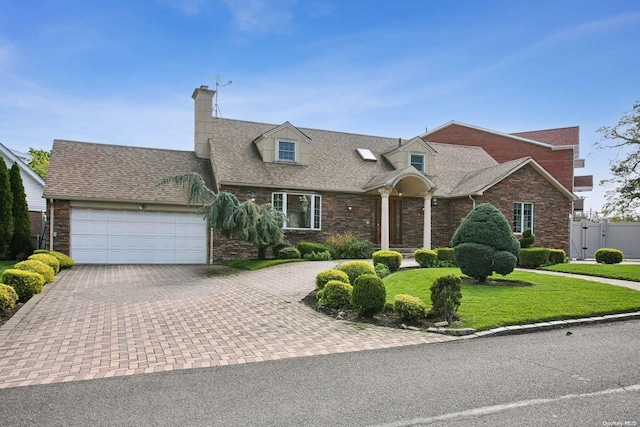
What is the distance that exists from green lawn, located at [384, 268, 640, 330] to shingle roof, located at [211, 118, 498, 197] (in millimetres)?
8563

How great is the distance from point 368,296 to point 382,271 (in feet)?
17.4

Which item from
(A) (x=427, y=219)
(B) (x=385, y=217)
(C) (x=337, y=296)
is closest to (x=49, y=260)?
(C) (x=337, y=296)

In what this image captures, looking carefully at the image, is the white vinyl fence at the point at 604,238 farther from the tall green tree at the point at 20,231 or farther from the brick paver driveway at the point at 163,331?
the tall green tree at the point at 20,231

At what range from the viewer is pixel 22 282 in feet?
33.8

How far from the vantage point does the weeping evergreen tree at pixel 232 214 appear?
611 inches

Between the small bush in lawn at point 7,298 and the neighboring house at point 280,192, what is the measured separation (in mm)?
8665

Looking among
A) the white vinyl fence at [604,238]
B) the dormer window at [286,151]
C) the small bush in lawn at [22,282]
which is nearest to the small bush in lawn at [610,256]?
the white vinyl fence at [604,238]

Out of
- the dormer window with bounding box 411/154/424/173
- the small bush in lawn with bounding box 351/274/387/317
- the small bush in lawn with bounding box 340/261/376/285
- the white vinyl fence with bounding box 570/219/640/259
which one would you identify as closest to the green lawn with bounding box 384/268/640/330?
the small bush in lawn with bounding box 340/261/376/285

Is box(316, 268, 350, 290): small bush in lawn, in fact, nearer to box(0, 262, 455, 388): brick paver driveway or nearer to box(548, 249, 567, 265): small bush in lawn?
box(0, 262, 455, 388): brick paver driveway

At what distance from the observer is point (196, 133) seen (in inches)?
874

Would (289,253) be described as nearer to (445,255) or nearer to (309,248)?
(309,248)

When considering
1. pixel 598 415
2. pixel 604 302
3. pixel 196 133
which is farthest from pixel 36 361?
pixel 196 133

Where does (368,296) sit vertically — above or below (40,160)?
below

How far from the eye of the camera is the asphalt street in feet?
14.1
